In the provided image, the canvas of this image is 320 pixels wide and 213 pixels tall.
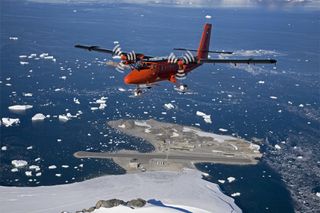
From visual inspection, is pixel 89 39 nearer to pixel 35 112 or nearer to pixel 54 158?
pixel 35 112

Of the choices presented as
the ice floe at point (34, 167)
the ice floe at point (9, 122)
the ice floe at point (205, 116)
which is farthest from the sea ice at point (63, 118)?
the ice floe at point (205, 116)

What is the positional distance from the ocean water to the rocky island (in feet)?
6.11

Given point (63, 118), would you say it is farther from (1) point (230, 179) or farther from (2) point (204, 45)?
(2) point (204, 45)

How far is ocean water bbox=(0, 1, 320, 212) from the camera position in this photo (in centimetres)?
6038

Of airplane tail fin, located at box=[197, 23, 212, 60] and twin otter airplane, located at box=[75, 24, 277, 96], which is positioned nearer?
twin otter airplane, located at box=[75, 24, 277, 96]

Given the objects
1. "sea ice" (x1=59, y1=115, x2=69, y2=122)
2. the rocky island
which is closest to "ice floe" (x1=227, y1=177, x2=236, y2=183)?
the rocky island

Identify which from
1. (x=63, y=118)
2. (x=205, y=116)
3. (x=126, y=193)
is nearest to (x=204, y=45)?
(x=126, y=193)

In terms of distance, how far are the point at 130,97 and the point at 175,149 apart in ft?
75.5

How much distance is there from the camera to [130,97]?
86062mm

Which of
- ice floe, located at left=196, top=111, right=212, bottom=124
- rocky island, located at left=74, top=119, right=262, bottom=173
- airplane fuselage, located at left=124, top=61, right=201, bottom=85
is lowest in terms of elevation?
rocky island, located at left=74, top=119, right=262, bottom=173

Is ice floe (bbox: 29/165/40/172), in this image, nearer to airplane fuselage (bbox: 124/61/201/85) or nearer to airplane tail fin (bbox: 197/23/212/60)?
airplane fuselage (bbox: 124/61/201/85)

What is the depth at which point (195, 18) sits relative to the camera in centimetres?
18762

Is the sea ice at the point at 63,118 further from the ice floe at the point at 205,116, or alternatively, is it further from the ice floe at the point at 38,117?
the ice floe at the point at 205,116

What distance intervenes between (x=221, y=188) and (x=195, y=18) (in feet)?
460
